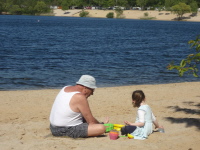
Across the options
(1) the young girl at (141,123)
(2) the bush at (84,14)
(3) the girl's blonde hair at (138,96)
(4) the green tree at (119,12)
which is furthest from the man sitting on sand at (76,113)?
(2) the bush at (84,14)

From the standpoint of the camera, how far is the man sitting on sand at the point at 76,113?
671 centimetres

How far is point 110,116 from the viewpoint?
925 cm

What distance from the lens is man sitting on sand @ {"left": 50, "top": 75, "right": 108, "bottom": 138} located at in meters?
6.71

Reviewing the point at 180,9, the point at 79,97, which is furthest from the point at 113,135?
the point at 180,9

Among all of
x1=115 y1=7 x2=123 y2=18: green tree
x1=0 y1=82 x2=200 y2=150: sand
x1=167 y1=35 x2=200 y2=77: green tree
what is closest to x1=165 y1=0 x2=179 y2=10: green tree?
x1=115 y1=7 x2=123 y2=18: green tree

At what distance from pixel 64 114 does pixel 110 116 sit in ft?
8.57

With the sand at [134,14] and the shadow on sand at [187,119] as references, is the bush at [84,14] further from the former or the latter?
the shadow on sand at [187,119]

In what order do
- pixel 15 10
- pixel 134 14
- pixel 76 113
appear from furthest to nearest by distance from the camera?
pixel 15 10, pixel 134 14, pixel 76 113

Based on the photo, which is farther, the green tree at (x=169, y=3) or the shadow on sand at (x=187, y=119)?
the green tree at (x=169, y=3)

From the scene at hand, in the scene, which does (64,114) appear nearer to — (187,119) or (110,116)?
(110,116)

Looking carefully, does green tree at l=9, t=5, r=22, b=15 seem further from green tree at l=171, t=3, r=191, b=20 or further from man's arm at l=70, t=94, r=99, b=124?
man's arm at l=70, t=94, r=99, b=124

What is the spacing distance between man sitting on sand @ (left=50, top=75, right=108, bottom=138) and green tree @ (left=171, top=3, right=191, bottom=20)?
125 meters

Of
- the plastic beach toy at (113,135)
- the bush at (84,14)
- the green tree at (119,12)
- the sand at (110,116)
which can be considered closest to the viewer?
the sand at (110,116)

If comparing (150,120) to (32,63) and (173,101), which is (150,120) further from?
(32,63)
